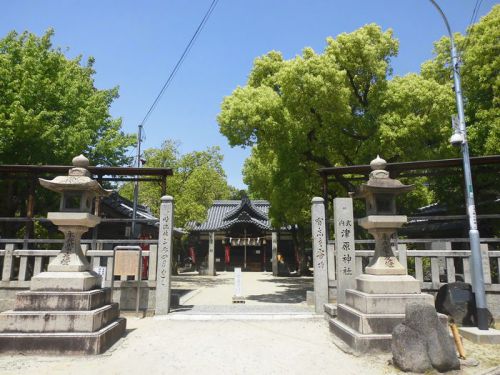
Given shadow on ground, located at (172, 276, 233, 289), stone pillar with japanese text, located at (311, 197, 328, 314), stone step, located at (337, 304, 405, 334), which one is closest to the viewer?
stone step, located at (337, 304, 405, 334)

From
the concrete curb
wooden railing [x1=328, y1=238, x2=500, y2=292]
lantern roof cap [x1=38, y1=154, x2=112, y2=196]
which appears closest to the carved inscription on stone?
wooden railing [x1=328, y1=238, x2=500, y2=292]

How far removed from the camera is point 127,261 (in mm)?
10297

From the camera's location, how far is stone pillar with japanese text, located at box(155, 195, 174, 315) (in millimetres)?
10516

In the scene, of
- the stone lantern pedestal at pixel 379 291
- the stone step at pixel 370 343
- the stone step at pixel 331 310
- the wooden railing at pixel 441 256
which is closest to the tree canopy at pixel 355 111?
the wooden railing at pixel 441 256

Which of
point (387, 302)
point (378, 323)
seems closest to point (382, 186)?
point (387, 302)

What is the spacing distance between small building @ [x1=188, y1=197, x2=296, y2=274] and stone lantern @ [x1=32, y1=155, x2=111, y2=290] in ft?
81.5

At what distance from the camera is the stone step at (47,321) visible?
22.2ft

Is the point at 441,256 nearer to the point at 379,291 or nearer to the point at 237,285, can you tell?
the point at 379,291

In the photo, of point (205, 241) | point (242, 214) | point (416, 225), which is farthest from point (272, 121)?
point (205, 241)

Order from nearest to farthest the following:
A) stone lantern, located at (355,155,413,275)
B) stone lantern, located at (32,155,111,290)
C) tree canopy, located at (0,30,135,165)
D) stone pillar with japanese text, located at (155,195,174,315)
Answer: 1. stone lantern, located at (32,155,111,290)
2. stone lantern, located at (355,155,413,275)
3. stone pillar with japanese text, located at (155,195,174,315)
4. tree canopy, located at (0,30,135,165)

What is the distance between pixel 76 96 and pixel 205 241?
21271mm

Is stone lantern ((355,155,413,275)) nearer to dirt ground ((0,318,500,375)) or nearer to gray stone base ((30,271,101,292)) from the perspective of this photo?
dirt ground ((0,318,500,375))

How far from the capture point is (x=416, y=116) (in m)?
13.7

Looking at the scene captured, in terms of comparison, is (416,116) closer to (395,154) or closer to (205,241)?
(395,154)
